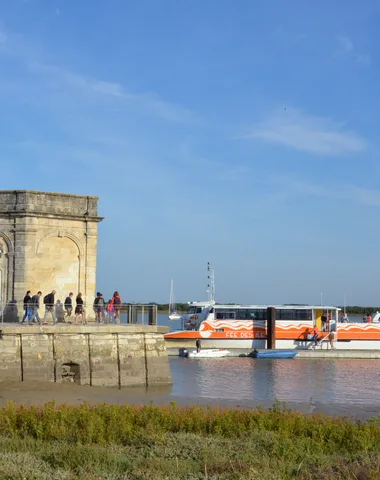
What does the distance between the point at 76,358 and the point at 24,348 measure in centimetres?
208

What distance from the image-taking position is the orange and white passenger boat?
54.6 m

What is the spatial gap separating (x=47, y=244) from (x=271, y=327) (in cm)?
2473

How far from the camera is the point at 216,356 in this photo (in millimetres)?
49312

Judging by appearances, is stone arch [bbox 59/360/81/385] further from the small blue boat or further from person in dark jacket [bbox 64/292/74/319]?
the small blue boat

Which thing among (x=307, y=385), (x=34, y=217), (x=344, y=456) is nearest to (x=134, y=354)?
(x=34, y=217)

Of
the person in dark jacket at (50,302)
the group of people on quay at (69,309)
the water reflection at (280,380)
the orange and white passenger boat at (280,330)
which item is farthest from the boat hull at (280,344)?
the person in dark jacket at (50,302)

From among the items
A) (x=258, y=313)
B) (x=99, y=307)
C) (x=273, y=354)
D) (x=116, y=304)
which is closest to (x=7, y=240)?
(x=99, y=307)

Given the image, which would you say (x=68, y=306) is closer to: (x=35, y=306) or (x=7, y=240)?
(x=35, y=306)

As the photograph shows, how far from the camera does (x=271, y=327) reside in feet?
174

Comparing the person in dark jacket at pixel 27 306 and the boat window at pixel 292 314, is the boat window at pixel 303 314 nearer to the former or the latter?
the boat window at pixel 292 314

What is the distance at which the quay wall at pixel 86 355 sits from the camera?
26.6m

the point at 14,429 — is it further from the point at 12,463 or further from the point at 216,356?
the point at 216,356

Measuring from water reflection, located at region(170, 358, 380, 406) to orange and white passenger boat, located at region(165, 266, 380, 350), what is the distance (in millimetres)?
4764

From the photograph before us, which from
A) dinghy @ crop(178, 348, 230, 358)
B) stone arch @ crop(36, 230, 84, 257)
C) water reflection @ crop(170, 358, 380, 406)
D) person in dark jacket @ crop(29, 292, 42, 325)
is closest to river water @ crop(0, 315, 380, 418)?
water reflection @ crop(170, 358, 380, 406)
